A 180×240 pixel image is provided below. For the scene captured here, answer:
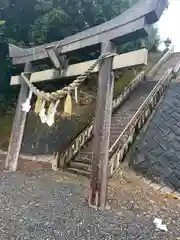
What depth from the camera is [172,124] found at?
7.96 m

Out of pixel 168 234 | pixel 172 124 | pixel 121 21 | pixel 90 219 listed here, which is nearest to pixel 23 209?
pixel 90 219

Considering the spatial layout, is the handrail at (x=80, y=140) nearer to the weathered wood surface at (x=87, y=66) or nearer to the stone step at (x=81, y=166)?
the stone step at (x=81, y=166)

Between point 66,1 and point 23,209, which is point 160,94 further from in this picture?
point 23,209

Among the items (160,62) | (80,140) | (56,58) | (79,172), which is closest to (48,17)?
(56,58)

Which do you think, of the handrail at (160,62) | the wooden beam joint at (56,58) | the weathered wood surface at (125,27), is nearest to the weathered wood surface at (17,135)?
the wooden beam joint at (56,58)

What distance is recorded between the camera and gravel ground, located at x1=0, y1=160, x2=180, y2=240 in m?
3.63

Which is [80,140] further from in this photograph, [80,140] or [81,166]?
[81,166]

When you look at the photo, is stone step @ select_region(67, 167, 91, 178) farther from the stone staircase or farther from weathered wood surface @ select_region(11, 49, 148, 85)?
weathered wood surface @ select_region(11, 49, 148, 85)

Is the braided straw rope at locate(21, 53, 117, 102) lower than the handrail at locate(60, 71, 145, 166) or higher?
higher

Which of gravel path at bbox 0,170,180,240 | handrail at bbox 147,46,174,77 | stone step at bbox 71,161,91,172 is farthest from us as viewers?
handrail at bbox 147,46,174,77

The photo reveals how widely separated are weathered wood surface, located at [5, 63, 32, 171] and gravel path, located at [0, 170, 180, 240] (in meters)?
1.00

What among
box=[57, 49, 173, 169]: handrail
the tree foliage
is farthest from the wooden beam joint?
the tree foliage

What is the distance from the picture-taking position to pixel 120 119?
838 cm

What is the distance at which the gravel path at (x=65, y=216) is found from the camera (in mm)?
3600
